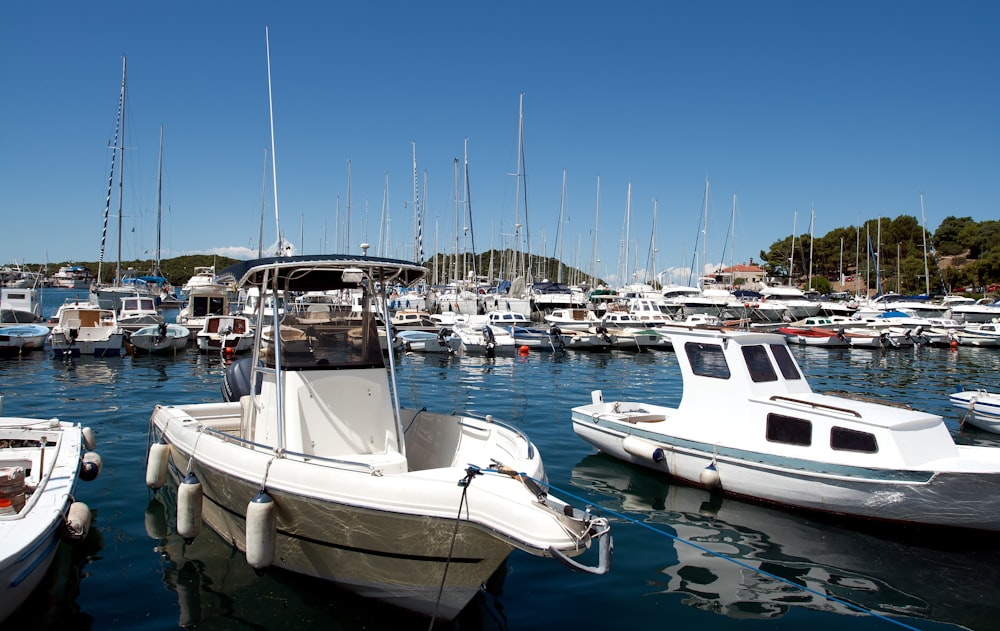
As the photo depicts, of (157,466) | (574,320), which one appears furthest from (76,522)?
(574,320)

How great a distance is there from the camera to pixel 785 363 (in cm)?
1134

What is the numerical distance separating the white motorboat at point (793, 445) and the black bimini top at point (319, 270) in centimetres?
561

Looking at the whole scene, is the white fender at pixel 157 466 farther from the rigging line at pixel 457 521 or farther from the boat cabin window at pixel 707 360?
the boat cabin window at pixel 707 360

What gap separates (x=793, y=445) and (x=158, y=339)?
1154 inches

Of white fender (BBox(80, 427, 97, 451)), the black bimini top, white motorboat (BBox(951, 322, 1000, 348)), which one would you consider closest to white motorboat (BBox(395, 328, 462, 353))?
white fender (BBox(80, 427, 97, 451))

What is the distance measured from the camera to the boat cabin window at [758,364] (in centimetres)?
1089

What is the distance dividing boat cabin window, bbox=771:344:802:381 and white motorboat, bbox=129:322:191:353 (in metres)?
28.6

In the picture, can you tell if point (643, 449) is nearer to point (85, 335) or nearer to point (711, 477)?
point (711, 477)

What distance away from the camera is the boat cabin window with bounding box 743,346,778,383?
429 inches

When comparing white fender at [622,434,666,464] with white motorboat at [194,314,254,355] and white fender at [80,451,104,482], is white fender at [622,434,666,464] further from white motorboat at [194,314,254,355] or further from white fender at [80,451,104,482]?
white motorboat at [194,314,254,355]

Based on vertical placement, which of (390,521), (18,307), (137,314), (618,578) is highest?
(18,307)

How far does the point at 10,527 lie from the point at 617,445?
9.11m

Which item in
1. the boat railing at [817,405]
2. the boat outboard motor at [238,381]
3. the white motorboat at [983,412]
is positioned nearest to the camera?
the boat railing at [817,405]

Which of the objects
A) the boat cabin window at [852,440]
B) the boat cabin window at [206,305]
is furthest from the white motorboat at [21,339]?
the boat cabin window at [852,440]
